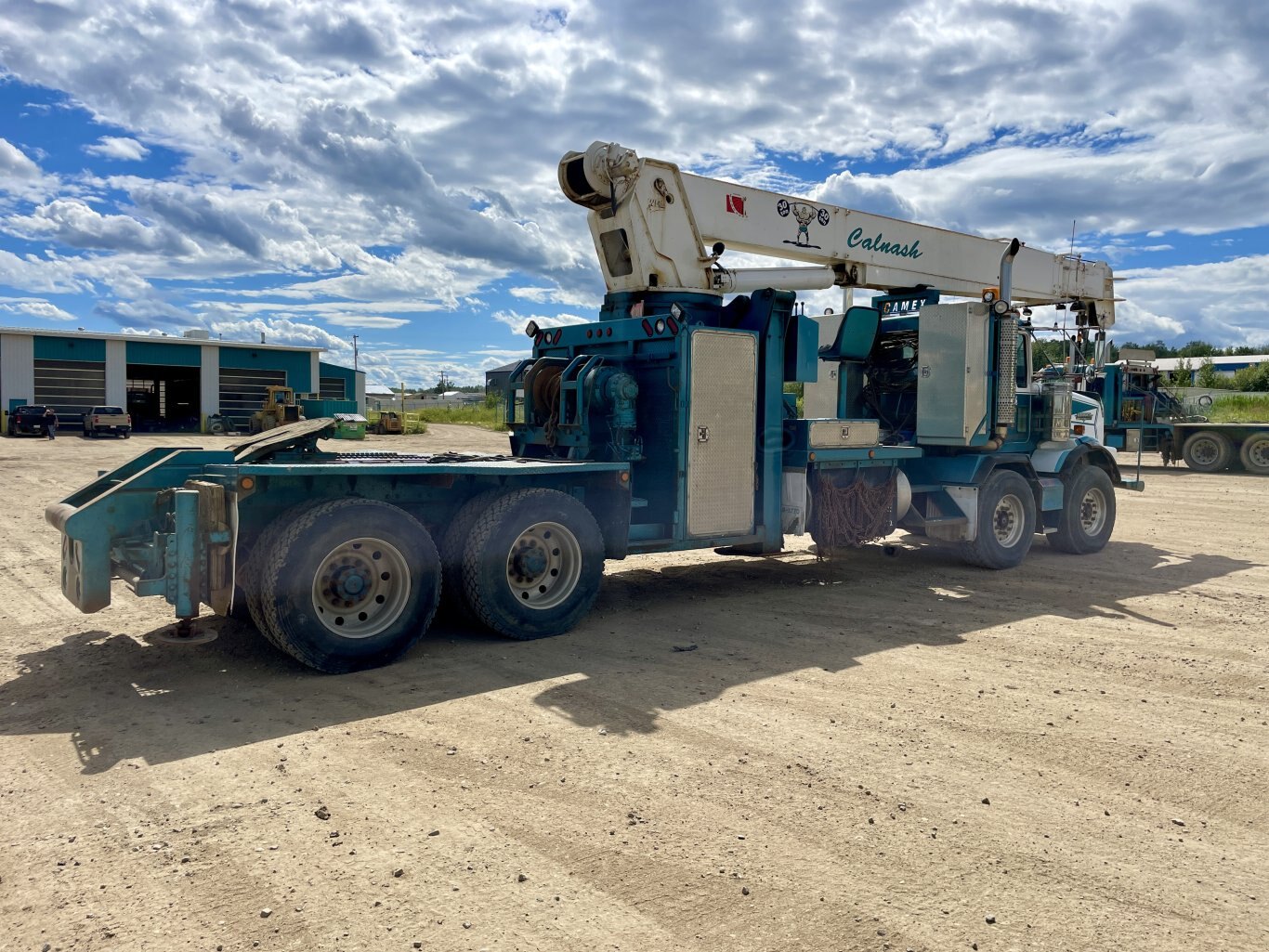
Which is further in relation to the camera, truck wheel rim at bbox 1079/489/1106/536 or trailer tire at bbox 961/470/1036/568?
truck wheel rim at bbox 1079/489/1106/536

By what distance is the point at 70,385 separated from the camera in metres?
44.0

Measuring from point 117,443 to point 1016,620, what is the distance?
118 feet

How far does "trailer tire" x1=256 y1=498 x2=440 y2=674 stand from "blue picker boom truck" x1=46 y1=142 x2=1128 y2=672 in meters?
0.01

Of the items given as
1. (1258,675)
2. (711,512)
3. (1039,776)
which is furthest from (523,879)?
(1258,675)

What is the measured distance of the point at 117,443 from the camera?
35688 millimetres

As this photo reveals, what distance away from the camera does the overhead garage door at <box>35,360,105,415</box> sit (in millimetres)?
43312

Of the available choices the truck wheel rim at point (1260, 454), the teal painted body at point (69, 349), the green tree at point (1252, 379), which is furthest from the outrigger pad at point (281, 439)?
the green tree at point (1252, 379)

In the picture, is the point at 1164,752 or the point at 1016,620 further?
the point at 1016,620

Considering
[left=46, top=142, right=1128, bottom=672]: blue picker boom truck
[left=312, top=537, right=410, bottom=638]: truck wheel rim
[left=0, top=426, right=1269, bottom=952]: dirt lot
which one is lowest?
[left=0, top=426, right=1269, bottom=952]: dirt lot

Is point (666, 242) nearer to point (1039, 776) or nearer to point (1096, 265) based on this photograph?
point (1039, 776)

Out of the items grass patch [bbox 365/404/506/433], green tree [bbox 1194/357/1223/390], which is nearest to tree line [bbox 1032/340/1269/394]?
green tree [bbox 1194/357/1223/390]

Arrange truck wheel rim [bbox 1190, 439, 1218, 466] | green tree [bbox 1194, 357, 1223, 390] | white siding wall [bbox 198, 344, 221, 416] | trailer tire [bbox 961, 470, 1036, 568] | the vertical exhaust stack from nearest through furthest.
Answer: the vertical exhaust stack < trailer tire [bbox 961, 470, 1036, 568] < truck wheel rim [bbox 1190, 439, 1218, 466] < white siding wall [bbox 198, 344, 221, 416] < green tree [bbox 1194, 357, 1223, 390]

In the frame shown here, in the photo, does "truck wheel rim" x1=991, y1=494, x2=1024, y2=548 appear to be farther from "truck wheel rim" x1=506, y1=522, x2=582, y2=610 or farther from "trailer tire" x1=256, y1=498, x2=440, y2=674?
"trailer tire" x1=256, y1=498, x2=440, y2=674

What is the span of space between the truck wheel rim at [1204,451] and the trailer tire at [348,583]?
25.4 meters
